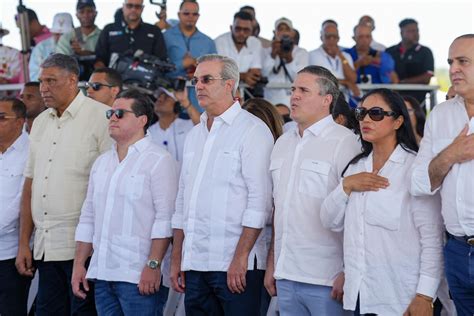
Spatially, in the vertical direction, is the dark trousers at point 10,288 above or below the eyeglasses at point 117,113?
below

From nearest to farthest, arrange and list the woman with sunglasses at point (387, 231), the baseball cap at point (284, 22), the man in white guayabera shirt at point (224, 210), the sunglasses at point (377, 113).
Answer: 1. the woman with sunglasses at point (387, 231)
2. the sunglasses at point (377, 113)
3. the man in white guayabera shirt at point (224, 210)
4. the baseball cap at point (284, 22)

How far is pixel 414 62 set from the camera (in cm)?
1002

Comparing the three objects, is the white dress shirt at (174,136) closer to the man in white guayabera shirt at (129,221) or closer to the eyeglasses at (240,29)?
the eyeglasses at (240,29)

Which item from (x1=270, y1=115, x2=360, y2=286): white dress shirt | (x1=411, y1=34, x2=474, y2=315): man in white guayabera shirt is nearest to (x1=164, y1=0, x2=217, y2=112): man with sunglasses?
(x1=270, y1=115, x2=360, y2=286): white dress shirt

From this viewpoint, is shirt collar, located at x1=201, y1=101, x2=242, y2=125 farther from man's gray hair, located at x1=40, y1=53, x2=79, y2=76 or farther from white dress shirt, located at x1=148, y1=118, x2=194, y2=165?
white dress shirt, located at x1=148, y1=118, x2=194, y2=165

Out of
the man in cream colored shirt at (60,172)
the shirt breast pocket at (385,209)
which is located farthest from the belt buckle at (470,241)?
the man in cream colored shirt at (60,172)

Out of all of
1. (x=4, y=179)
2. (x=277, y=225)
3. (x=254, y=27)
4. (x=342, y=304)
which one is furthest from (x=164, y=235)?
(x=254, y=27)

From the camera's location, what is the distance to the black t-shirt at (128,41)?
8.23m

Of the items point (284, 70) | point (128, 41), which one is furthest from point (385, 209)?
point (284, 70)

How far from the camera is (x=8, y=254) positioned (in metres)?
6.00

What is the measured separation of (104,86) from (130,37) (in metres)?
1.76

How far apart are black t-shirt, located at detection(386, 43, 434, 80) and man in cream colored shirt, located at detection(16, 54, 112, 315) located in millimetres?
5098

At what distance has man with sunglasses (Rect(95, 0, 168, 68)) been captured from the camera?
8242 millimetres

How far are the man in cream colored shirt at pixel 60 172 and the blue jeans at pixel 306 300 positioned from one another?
1.53m
